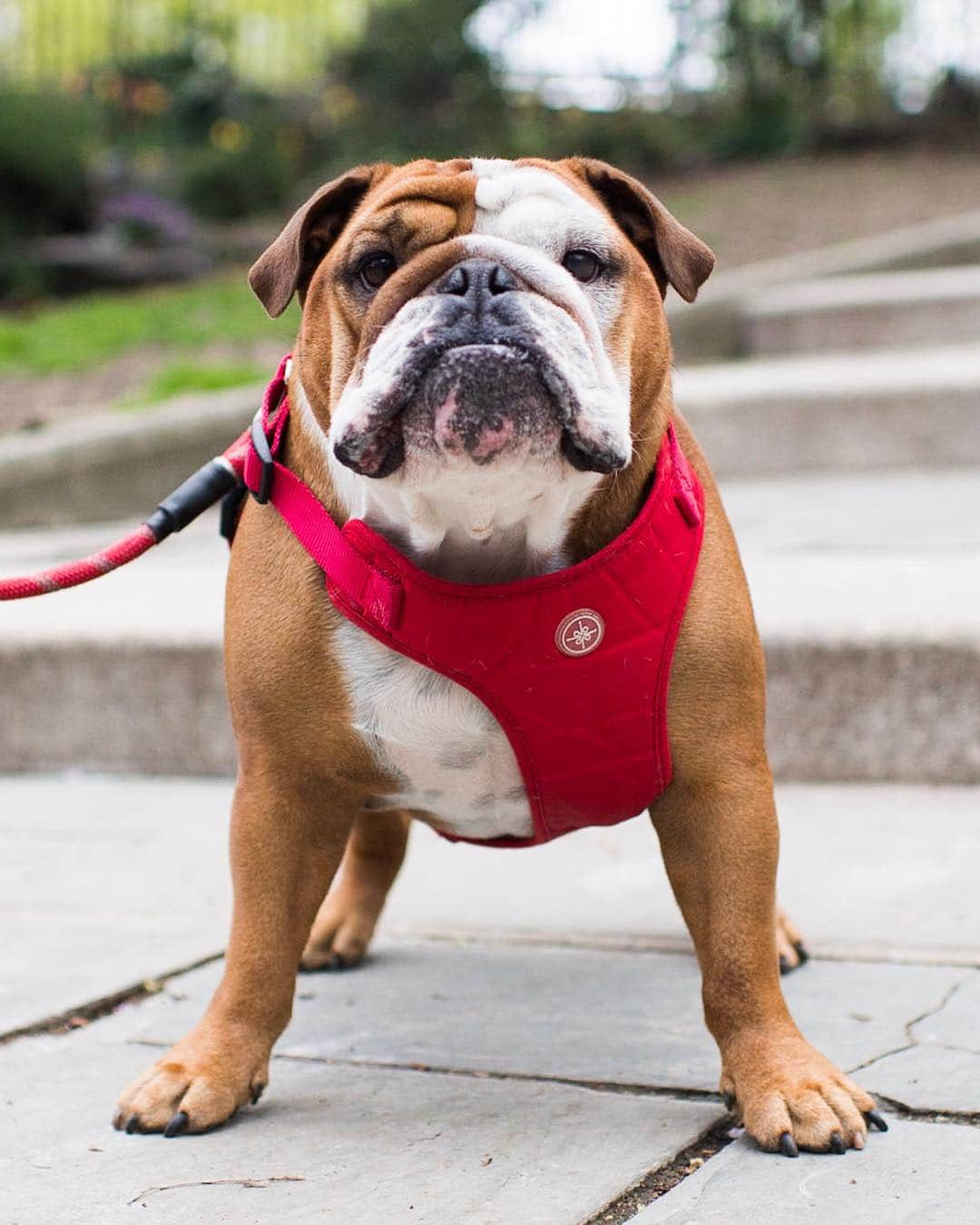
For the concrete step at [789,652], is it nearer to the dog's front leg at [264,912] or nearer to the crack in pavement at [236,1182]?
the dog's front leg at [264,912]

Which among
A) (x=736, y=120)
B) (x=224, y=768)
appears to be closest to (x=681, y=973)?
(x=224, y=768)

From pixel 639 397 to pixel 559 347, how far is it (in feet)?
0.83

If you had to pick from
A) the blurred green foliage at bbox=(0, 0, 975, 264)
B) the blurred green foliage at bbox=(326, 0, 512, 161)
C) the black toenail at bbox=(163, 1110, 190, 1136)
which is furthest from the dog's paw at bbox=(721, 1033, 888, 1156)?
the blurred green foliage at bbox=(326, 0, 512, 161)

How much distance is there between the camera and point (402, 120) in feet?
42.8

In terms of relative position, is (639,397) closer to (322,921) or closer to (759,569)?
(322,921)

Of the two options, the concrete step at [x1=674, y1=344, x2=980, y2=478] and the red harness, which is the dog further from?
the concrete step at [x1=674, y1=344, x2=980, y2=478]

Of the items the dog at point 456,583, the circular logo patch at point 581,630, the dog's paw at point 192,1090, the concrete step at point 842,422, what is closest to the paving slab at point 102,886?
the dog's paw at point 192,1090

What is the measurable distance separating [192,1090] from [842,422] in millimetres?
4990

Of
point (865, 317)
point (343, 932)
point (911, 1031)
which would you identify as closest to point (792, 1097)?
point (911, 1031)

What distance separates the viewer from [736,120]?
1373 centimetres

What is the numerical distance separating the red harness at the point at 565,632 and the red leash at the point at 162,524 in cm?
42

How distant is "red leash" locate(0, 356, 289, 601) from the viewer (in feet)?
8.76

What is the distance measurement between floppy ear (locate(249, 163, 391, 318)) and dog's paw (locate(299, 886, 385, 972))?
3.58 ft

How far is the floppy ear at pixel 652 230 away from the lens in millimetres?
2395
